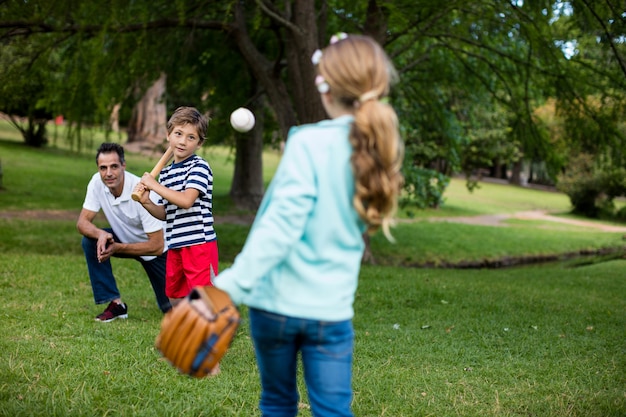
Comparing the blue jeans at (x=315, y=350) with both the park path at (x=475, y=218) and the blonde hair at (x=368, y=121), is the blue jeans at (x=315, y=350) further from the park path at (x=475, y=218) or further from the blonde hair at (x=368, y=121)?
the park path at (x=475, y=218)

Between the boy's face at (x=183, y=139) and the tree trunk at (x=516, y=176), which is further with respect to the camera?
the tree trunk at (x=516, y=176)

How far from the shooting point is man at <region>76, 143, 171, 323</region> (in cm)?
551

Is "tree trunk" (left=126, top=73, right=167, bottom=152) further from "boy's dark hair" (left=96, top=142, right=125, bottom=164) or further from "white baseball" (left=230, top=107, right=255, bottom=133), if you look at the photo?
"white baseball" (left=230, top=107, right=255, bottom=133)

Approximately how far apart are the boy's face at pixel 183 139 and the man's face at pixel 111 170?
105cm

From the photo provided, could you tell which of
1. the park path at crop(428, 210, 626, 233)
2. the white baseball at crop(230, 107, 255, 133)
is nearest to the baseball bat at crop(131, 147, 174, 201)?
the white baseball at crop(230, 107, 255, 133)

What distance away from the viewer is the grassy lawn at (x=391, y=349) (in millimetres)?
4117

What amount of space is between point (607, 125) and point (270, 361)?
938 cm

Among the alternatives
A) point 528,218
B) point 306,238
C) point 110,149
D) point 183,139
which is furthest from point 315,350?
point 528,218

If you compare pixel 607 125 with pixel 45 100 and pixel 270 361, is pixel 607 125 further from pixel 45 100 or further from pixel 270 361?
pixel 270 361

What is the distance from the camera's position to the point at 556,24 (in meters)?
11.8

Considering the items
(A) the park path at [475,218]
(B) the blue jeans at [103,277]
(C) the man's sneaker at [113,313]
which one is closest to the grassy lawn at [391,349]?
(C) the man's sneaker at [113,313]

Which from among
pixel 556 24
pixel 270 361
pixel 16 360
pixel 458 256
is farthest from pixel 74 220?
pixel 270 361

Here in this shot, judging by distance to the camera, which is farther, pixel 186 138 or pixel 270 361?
pixel 186 138

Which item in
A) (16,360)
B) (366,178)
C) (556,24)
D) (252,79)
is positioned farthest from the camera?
(252,79)
